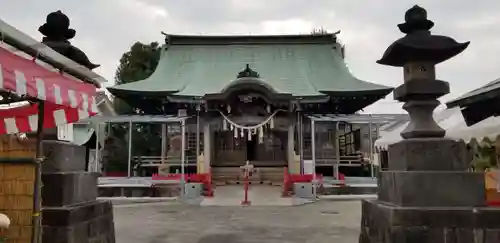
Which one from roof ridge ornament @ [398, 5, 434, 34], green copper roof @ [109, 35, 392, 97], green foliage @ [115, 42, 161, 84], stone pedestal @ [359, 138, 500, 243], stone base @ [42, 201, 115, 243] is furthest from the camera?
green foliage @ [115, 42, 161, 84]

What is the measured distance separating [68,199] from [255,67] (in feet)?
64.8

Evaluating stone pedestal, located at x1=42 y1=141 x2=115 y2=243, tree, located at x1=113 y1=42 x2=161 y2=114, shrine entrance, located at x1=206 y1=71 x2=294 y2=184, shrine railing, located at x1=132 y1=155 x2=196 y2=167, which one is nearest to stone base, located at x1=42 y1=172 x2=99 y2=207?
stone pedestal, located at x1=42 y1=141 x2=115 y2=243

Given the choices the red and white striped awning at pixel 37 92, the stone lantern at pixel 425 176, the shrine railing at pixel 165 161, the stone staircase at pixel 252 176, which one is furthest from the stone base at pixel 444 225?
the shrine railing at pixel 165 161

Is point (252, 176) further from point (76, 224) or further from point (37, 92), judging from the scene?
point (37, 92)

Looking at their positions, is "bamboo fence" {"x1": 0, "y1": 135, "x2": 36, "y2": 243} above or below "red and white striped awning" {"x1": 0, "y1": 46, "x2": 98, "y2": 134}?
below

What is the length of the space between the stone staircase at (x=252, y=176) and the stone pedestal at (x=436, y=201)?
46.4 feet

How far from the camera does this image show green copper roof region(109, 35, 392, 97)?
2130 centimetres

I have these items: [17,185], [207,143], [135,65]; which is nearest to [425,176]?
[17,185]

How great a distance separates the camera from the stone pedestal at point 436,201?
5406 millimetres

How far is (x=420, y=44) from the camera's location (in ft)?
19.5

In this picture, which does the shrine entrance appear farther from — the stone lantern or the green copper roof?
the stone lantern

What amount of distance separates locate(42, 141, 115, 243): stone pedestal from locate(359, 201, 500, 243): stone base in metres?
4.13

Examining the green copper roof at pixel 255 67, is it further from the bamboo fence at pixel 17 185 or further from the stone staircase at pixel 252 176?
the bamboo fence at pixel 17 185

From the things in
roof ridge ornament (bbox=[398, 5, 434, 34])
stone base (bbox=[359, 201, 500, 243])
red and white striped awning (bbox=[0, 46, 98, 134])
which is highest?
roof ridge ornament (bbox=[398, 5, 434, 34])
